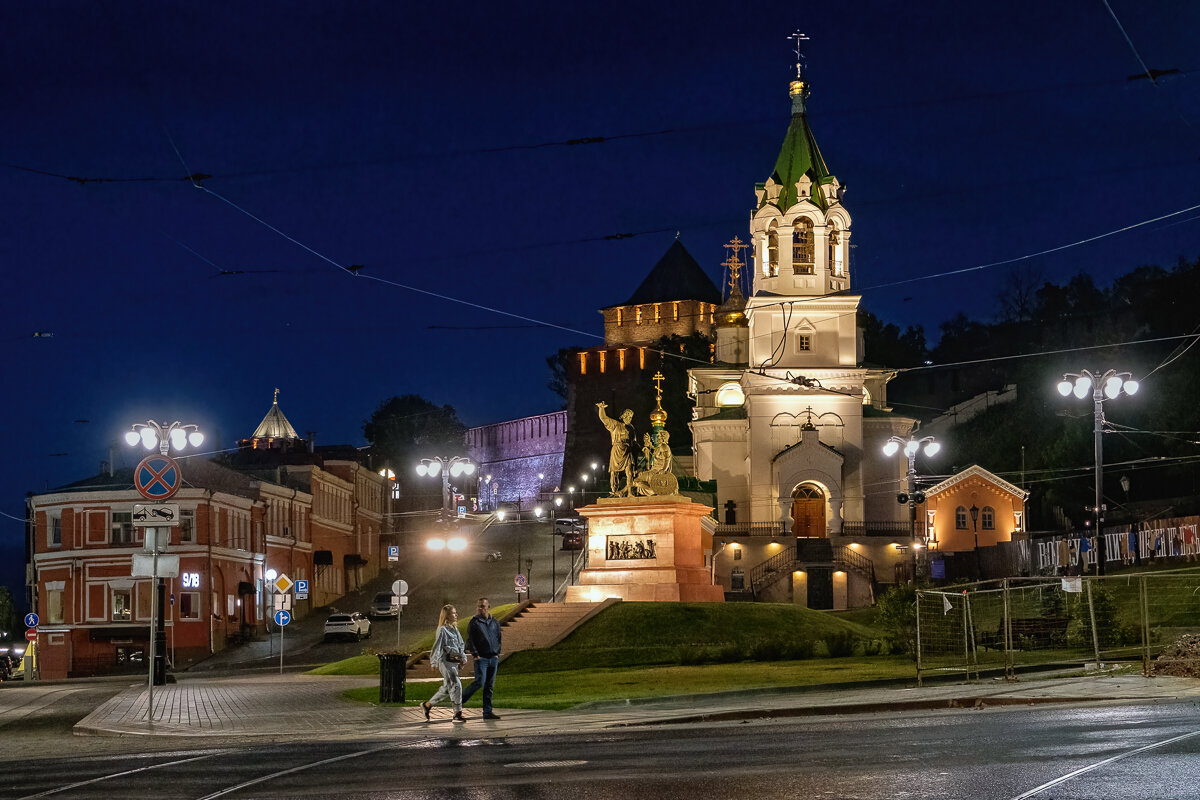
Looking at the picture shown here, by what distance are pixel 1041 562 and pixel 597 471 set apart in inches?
2684

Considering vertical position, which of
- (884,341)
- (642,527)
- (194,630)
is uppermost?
(884,341)

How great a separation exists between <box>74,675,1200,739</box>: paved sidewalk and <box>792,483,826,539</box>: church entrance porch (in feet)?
152

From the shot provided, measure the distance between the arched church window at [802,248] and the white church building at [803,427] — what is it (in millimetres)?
72

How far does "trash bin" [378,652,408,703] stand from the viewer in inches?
930

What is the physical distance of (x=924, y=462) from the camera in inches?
3880

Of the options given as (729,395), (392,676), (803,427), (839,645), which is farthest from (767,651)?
(729,395)

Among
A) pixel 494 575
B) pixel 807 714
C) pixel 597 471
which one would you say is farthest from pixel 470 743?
pixel 597 471

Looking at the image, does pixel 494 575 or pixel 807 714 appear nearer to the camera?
pixel 807 714

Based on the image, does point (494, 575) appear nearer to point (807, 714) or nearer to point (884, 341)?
point (884, 341)

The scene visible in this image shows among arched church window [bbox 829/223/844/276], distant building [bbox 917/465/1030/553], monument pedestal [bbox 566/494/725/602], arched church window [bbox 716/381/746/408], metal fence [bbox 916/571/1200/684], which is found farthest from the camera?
arched church window [bbox 716/381/746/408]

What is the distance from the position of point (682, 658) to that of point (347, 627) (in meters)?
27.5

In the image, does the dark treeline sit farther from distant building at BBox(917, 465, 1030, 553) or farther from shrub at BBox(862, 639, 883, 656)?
shrub at BBox(862, 639, 883, 656)

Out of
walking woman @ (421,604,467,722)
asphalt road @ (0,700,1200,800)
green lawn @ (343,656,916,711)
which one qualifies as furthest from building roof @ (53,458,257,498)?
asphalt road @ (0,700,1200,800)

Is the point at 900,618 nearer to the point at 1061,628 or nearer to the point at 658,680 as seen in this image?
the point at 1061,628
